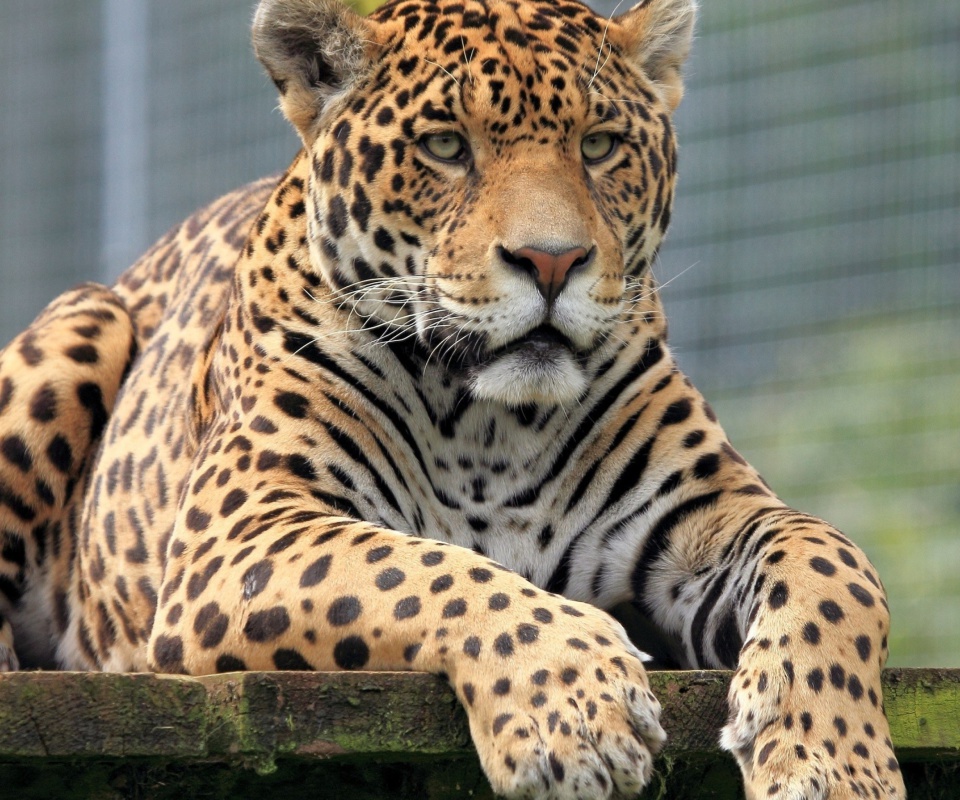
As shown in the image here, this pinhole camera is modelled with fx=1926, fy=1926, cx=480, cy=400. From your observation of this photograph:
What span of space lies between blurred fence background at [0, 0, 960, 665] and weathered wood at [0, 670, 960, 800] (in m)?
9.76

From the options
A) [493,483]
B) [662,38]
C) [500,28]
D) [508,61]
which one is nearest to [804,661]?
[493,483]

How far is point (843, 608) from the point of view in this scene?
4578mm

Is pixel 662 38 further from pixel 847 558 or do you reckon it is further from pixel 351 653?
pixel 351 653

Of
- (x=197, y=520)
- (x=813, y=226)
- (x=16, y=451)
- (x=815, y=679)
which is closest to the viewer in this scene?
(x=815, y=679)

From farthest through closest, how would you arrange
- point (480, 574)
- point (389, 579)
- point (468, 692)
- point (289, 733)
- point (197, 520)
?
point (197, 520)
point (389, 579)
point (480, 574)
point (468, 692)
point (289, 733)

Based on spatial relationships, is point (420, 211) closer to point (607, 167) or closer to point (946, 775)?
point (607, 167)

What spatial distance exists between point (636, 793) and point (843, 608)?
2.88 ft

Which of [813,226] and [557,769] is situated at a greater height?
[557,769]

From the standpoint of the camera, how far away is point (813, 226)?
14.9 m

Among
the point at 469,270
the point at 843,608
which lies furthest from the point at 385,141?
the point at 843,608

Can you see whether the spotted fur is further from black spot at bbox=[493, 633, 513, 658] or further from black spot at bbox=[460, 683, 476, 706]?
black spot at bbox=[460, 683, 476, 706]

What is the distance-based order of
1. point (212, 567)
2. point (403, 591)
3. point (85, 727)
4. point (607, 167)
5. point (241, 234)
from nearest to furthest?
1. point (85, 727)
2. point (403, 591)
3. point (212, 567)
4. point (607, 167)
5. point (241, 234)

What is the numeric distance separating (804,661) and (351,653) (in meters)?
1.07

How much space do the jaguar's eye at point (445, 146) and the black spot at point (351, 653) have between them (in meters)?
1.57
